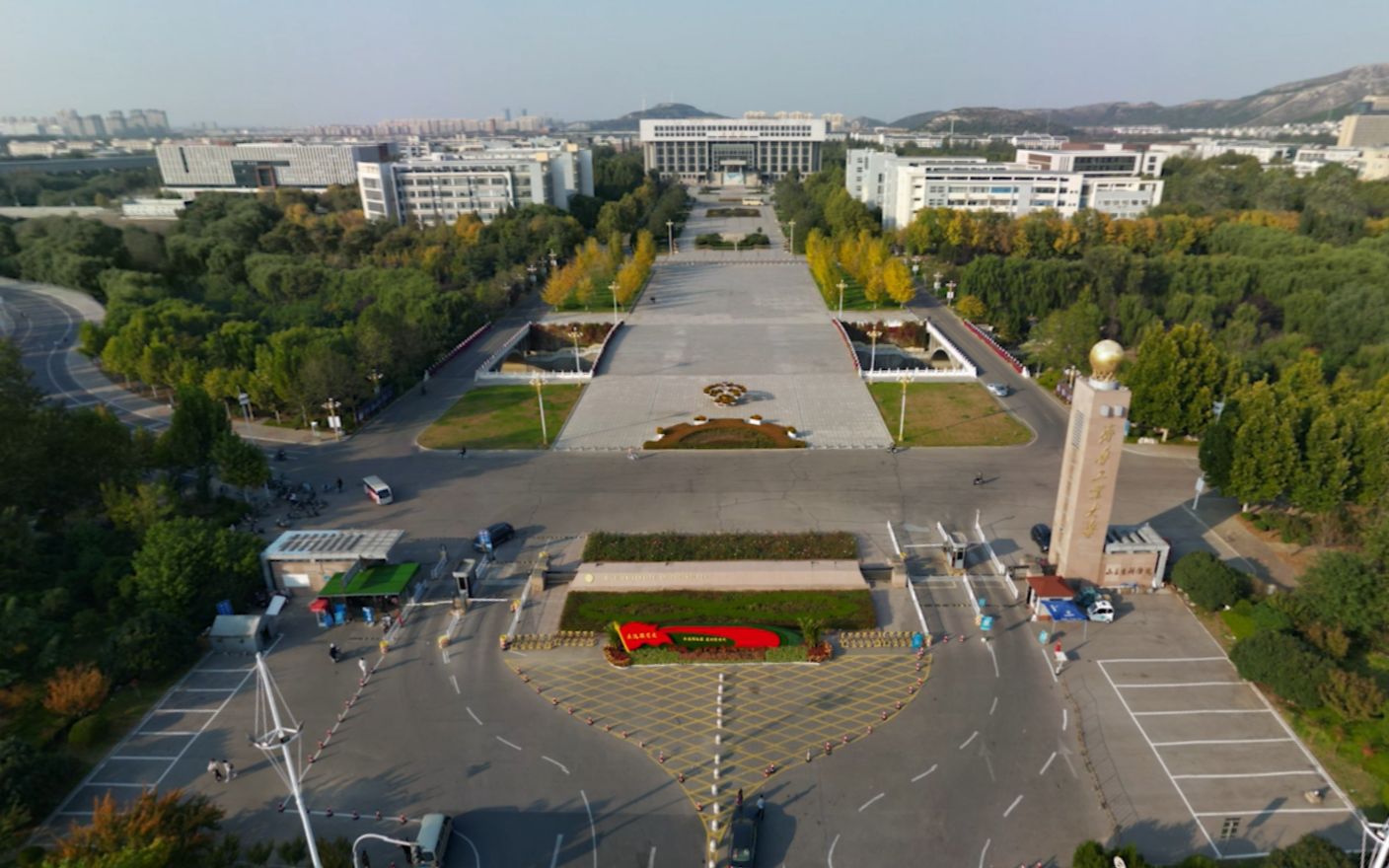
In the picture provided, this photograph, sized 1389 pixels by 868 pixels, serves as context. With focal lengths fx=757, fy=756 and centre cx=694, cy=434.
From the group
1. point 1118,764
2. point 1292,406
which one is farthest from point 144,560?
point 1292,406

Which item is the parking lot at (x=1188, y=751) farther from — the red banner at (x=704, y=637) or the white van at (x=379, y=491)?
the white van at (x=379, y=491)

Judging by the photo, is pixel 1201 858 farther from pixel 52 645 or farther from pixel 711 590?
pixel 52 645

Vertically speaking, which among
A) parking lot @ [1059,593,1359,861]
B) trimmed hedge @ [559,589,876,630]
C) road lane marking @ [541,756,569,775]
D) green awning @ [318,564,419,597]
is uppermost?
green awning @ [318,564,419,597]

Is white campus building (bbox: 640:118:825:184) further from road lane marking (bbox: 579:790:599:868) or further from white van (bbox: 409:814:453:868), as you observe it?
white van (bbox: 409:814:453:868)

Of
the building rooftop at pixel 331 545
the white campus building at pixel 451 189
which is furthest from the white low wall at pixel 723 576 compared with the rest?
the white campus building at pixel 451 189

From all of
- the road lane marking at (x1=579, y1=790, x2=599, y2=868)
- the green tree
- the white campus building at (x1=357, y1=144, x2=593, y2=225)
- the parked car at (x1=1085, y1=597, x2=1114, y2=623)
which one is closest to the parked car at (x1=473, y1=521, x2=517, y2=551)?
the green tree

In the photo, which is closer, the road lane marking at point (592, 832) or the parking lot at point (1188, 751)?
the road lane marking at point (592, 832)
